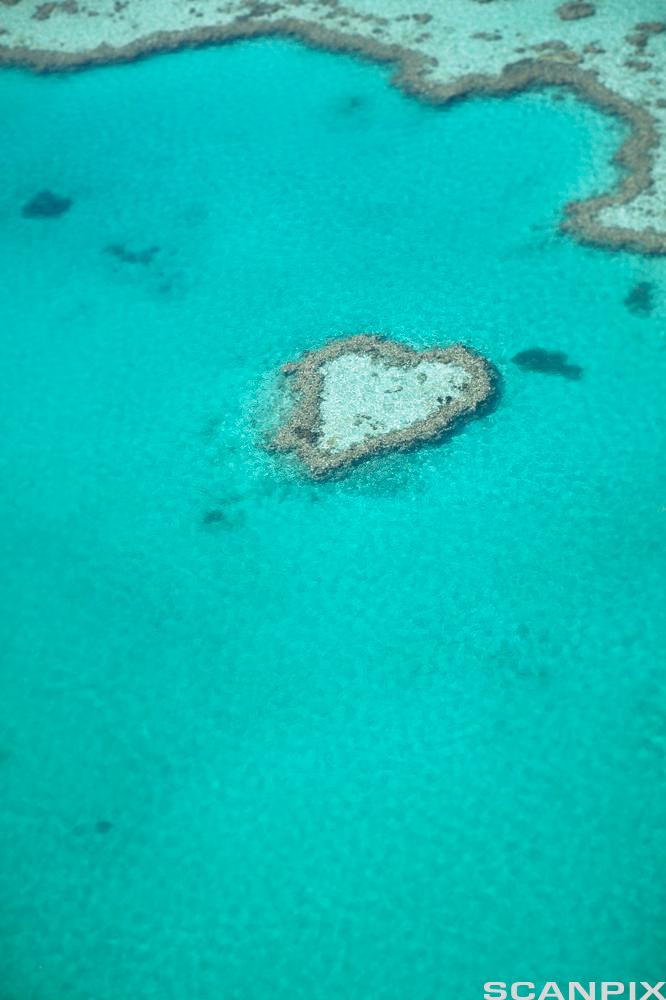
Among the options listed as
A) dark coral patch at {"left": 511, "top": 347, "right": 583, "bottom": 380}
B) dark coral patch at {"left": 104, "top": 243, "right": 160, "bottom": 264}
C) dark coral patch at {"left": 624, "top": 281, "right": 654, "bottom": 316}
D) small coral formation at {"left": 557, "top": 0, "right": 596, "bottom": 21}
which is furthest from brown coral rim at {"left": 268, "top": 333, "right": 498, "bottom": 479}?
small coral formation at {"left": 557, "top": 0, "right": 596, "bottom": 21}

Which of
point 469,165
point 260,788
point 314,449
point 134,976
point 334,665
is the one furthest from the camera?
point 469,165

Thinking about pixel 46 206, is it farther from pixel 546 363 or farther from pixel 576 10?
pixel 576 10

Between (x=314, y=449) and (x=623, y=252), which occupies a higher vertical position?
(x=623, y=252)

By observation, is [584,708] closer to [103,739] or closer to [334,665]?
[334,665]

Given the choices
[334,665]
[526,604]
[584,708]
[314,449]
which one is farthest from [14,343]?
[584,708]

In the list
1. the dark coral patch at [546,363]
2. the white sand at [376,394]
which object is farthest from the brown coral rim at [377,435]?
the dark coral patch at [546,363]

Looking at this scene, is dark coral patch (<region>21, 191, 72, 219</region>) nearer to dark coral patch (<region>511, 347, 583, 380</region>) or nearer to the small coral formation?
dark coral patch (<region>511, 347, 583, 380</region>)
